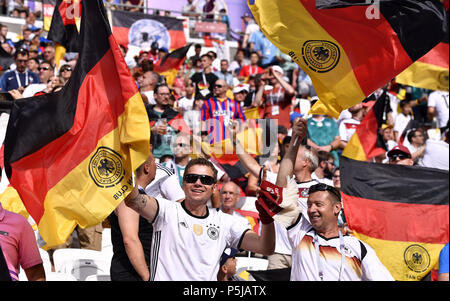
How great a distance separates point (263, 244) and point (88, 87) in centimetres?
182

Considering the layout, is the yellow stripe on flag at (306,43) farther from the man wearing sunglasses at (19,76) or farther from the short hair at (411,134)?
the short hair at (411,134)

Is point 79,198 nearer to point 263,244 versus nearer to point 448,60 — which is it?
point 263,244

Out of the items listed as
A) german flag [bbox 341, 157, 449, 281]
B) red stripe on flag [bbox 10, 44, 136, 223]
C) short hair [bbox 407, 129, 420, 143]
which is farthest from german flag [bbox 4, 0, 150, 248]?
short hair [bbox 407, 129, 420, 143]

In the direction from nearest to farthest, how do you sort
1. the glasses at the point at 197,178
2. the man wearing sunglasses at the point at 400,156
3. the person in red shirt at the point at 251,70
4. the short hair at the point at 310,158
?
the glasses at the point at 197,178, the short hair at the point at 310,158, the man wearing sunglasses at the point at 400,156, the person in red shirt at the point at 251,70

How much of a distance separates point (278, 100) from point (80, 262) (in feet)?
19.5

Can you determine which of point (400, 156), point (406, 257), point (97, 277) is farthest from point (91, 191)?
point (400, 156)

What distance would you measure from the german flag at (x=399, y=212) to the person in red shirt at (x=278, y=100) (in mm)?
3720

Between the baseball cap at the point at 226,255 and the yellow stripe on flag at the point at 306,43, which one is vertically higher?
the yellow stripe on flag at the point at 306,43

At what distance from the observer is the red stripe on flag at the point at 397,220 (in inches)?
326

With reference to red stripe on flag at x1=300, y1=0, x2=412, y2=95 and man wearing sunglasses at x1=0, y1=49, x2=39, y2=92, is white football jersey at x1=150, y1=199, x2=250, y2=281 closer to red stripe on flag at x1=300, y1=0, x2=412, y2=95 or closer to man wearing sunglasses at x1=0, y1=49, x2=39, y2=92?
red stripe on flag at x1=300, y1=0, x2=412, y2=95

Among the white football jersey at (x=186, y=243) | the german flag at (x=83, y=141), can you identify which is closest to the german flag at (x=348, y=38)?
the white football jersey at (x=186, y=243)

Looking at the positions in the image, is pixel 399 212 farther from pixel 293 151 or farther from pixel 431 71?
pixel 293 151

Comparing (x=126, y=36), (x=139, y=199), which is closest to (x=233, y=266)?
(x=139, y=199)

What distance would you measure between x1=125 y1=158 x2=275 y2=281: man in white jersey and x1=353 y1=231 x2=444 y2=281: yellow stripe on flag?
114 inches
